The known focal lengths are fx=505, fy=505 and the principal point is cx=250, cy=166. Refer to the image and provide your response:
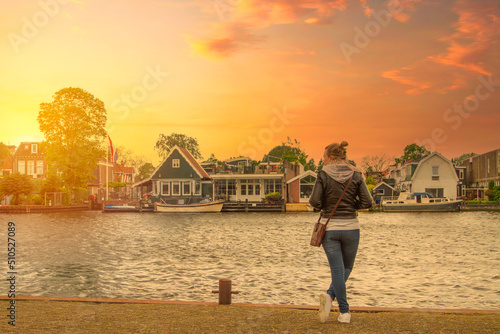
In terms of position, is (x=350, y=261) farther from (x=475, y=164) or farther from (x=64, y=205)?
(x=475, y=164)

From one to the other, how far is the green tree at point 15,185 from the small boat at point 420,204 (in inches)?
1917

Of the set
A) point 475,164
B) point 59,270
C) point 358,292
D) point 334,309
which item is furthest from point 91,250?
point 475,164

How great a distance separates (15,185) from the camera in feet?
206

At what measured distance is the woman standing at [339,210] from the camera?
691 cm

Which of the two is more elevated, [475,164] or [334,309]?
[475,164]

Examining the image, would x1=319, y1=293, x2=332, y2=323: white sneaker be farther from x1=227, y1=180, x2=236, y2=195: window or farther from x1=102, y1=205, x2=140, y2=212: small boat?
x1=227, y1=180, x2=236, y2=195: window

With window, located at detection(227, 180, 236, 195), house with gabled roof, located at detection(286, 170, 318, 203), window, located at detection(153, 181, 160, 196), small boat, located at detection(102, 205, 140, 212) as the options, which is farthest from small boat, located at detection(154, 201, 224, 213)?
house with gabled roof, located at detection(286, 170, 318, 203)

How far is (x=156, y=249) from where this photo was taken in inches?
1013

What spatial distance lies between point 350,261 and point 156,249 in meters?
19.9

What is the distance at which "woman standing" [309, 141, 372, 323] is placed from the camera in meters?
6.91

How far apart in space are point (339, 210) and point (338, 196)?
0.63 feet

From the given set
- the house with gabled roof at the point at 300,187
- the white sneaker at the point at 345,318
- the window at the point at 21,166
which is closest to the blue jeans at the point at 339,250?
the white sneaker at the point at 345,318

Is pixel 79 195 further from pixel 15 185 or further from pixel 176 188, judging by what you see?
pixel 176 188

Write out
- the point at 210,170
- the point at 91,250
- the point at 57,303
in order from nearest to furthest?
1. the point at 57,303
2. the point at 91,250
3. the point at 210,170
